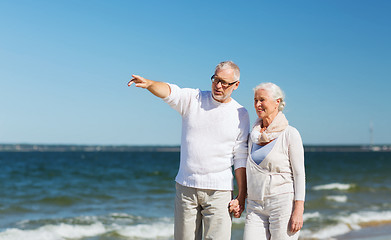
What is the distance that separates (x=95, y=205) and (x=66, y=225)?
4.24 metres

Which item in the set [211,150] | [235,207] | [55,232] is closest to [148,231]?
[55,232]

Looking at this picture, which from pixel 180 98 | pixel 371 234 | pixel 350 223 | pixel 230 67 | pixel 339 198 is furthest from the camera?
pixel 339 198

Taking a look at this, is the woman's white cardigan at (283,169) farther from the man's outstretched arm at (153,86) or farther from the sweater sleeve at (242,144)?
the man's outstretched arm at (153,86)

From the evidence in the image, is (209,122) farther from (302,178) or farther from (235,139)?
(302,178)

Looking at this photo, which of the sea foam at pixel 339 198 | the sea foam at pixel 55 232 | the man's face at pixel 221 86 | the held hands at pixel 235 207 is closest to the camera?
the man's face at pixel 221 86

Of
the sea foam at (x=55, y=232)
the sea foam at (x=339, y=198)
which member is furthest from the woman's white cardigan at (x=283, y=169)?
the sea foam at (x=339, y=198)

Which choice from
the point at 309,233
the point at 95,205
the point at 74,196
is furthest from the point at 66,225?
the point at 74,196

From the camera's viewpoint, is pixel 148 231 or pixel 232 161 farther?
pixel 148 231

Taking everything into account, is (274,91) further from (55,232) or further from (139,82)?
(55,232)

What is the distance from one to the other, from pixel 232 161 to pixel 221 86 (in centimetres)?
66

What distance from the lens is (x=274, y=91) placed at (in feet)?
11.0

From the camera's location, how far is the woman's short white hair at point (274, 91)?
11.0 ft

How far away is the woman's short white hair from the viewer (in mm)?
3354

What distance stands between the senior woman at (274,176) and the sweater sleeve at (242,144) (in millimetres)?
140
